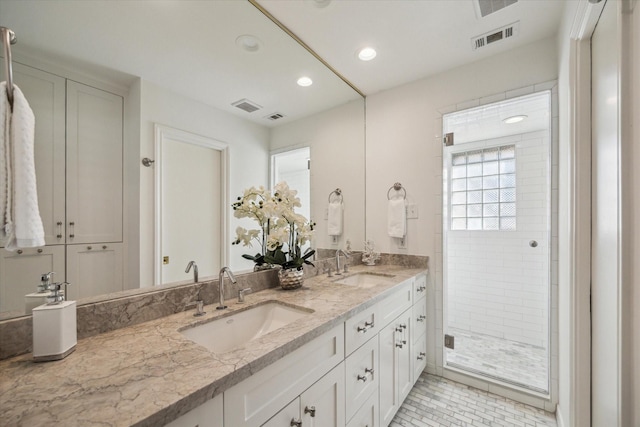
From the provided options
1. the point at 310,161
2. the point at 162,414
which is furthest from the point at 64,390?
the point at 310,161

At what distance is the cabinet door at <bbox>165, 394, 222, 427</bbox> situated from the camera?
557 millimetres

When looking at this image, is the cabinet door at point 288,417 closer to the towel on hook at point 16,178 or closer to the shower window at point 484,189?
the towel on hook at point 16,178

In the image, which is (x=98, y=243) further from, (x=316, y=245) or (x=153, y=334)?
(x=316, y=245)

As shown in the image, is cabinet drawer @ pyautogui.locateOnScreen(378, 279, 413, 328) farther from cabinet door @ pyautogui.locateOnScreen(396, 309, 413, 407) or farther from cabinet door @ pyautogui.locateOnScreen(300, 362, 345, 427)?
cabinet door @ pyautogui.locateOnScreen(300, 362, 345, 427)

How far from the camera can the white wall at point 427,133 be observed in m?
1.83

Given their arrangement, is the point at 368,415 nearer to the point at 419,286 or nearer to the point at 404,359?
the point at 404,359

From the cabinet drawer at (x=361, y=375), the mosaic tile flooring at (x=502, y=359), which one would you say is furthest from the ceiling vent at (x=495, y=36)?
the mosaic tile flooring at (x=502, y=359)

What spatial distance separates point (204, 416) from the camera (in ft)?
1.96

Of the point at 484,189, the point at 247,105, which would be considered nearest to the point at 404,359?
the point at 247,105

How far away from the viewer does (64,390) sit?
1.85 ft

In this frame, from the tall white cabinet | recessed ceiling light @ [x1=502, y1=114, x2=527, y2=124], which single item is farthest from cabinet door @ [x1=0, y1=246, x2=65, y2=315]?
recessed ceiling light @ [x1=502, y1=114, x2=527, y2=124]

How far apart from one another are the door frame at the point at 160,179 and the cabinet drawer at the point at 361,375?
31.1 inches

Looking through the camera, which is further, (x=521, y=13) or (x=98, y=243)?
(x=521, y=13)

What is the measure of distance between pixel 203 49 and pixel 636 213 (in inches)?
70.9
